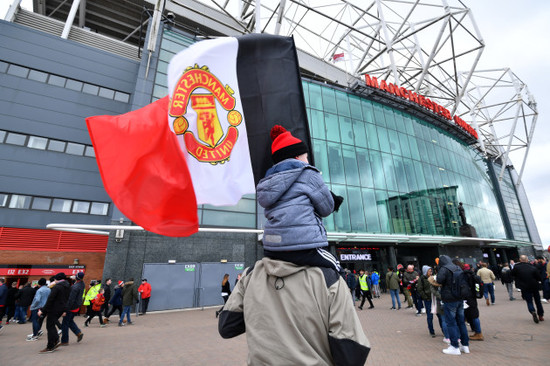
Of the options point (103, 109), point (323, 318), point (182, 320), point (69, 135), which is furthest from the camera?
point (103, 109)

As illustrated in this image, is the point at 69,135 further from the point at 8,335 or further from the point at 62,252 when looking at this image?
the point at 8,335

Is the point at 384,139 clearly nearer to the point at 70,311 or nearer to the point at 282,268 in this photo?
the point at 70,311

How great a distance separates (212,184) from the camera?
3.36 metres

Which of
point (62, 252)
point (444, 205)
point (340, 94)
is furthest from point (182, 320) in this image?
point (444, 205)

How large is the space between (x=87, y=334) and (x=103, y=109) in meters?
15.4

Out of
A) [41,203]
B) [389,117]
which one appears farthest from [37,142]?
[389,117]

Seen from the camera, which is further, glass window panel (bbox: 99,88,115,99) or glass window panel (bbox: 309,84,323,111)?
glass window panel (bbox: 309,84,323,111)

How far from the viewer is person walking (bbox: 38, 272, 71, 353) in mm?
6875

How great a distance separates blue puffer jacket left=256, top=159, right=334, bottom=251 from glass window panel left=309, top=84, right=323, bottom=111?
873 inches

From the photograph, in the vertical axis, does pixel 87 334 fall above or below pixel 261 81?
below

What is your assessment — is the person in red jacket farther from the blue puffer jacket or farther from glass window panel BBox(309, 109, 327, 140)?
glass window panel BBox(309, 109, 327, 140)

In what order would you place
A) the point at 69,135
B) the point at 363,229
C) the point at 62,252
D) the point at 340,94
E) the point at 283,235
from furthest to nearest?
the point at 340,94 < the point at 363,229 < the point at 69,135 < the point at 62,252 < the point at 283,235

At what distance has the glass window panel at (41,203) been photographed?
619 inches

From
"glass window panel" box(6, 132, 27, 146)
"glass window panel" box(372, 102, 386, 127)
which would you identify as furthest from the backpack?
"glass window panel" box(6, 132, 27, 146)
